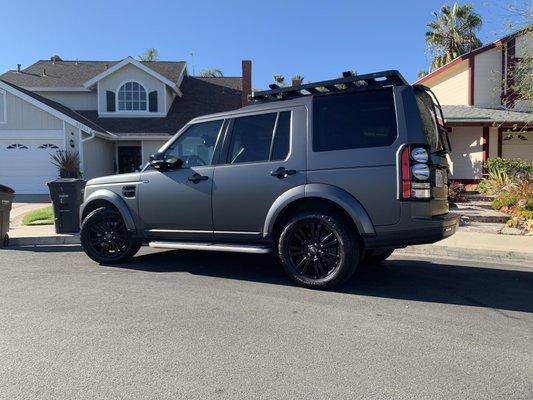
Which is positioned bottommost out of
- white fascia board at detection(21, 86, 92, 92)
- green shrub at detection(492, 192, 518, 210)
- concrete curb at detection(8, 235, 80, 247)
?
concrete curb at detection(8, 235, 80, 247)

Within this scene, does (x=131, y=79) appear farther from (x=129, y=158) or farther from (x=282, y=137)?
(x=282, y=137)

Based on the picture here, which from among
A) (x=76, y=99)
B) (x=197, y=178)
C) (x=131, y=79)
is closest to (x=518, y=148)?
(x=197, y=178)

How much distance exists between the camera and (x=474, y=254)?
8539mm

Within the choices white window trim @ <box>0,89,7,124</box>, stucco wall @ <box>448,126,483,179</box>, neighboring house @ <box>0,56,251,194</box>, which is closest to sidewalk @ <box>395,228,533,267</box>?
stucco wall @ <box>448,126,483,179</box>

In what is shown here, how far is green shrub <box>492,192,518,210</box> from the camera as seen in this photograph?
43.1 ft

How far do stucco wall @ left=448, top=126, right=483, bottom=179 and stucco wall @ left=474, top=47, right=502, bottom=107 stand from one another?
4.59ft

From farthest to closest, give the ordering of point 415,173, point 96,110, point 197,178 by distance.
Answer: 1. point 96,110
2. point 197,178
3. point 415,173

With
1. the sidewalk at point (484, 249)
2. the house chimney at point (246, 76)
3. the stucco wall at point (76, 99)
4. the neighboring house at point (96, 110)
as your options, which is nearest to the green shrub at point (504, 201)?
the sidewalk at point (484, 249)

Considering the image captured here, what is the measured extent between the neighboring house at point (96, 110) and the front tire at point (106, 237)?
571 inches

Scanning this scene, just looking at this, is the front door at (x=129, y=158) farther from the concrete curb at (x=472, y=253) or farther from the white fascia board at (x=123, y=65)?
the concrete curb at (x=472, y=253)

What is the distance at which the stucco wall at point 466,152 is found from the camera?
19.1m

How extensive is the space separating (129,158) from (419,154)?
70.4 feet

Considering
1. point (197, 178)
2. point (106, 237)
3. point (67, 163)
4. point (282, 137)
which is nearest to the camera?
point (282, 137)

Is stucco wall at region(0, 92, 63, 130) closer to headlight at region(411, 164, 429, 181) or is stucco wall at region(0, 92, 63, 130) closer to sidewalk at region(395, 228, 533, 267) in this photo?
sidewalk at region(395, 228, 533, 267)
